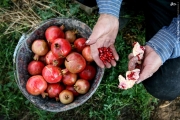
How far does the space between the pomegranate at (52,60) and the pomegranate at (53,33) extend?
0.11 metres

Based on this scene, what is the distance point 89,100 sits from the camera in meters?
2.47

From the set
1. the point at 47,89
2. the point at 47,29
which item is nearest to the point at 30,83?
the point at 47,89

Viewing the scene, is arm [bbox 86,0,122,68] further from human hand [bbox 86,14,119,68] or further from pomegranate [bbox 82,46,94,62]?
pomegranate [bbox 82,46,94,62]

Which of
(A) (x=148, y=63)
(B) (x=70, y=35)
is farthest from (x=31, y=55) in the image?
(A) (x=148, y=63)

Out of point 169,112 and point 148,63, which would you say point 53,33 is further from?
point 169,112

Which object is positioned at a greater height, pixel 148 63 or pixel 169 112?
pixel 148 63

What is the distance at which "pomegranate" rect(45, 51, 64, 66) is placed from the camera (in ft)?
6.69

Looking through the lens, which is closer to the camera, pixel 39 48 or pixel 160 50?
pixel 160 50

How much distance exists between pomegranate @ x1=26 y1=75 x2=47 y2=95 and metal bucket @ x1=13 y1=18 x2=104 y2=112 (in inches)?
1.9

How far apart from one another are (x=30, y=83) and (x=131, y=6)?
1.16 m

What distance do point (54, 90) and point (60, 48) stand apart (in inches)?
13.8

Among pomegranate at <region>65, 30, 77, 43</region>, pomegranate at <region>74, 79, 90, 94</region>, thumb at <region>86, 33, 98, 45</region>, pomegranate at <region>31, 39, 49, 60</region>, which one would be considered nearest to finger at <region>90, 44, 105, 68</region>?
thumb at <region>86, 33, 98, 45</region>

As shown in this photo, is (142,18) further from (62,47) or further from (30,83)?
(30,83)

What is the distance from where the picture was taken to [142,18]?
257 cm
